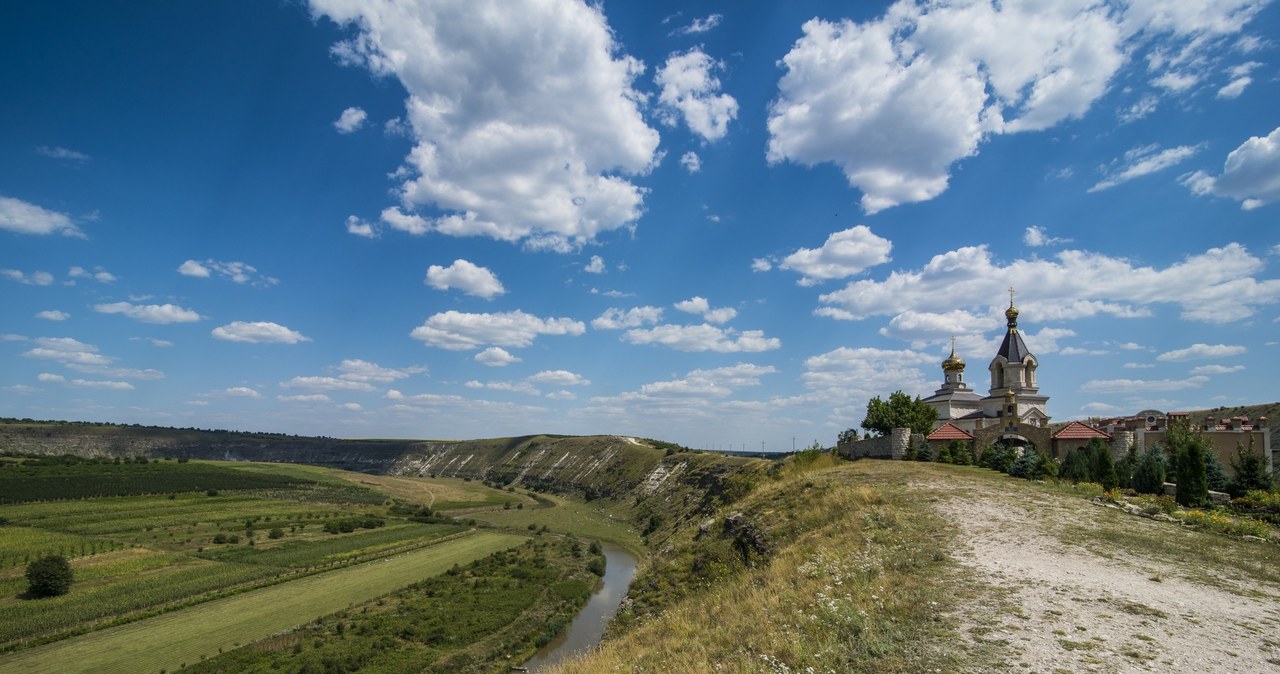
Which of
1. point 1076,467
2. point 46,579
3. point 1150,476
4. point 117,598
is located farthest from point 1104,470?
point 46,579

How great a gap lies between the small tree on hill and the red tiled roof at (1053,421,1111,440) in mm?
8491

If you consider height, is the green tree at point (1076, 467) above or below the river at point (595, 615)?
above

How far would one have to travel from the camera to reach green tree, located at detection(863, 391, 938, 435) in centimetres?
4909

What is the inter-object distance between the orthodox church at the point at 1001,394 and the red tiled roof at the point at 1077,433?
9.15m

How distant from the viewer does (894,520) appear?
1884cm

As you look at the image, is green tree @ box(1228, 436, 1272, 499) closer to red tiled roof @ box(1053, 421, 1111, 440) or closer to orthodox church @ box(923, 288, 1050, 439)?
red tiled roof @ box(1053, 421, 1111, 440)

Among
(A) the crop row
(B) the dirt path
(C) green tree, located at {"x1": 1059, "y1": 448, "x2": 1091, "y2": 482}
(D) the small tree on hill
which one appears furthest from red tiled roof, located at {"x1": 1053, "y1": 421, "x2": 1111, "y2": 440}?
(A) the crop row

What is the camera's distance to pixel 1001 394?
54.4m

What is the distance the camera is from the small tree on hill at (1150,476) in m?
27.8

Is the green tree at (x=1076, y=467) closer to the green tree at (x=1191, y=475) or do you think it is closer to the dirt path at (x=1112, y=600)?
the green tree at (x=1191, y=475)

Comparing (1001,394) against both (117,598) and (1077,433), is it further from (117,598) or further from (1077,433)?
(117,598)

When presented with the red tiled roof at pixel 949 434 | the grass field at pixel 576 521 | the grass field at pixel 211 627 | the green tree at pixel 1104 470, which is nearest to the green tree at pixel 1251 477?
the green tree at pixel 1104 470

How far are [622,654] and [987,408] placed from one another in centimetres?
5406

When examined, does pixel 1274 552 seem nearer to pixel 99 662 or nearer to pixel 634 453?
pixel 99 662
